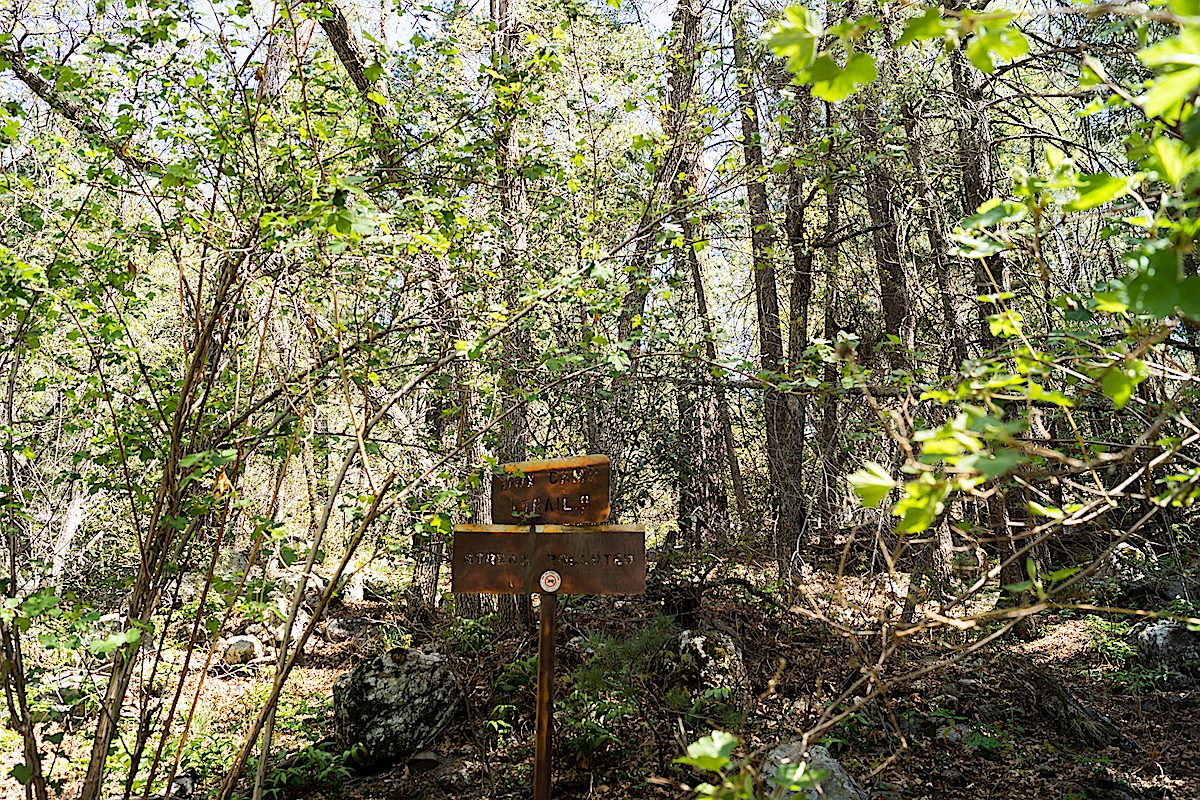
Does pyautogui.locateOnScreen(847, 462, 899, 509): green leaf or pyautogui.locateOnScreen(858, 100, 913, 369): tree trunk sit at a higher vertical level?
pyautogui.locateOnScreen(858, 100, 913, 369): tree trunk

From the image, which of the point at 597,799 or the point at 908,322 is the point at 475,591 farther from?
the point at 908,322

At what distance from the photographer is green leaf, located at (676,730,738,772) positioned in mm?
1165

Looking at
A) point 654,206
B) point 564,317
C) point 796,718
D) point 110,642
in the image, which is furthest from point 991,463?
point 796,718

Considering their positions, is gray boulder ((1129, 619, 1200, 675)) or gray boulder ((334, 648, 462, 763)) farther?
gray boulder ((1129, 619, 1200, 675))

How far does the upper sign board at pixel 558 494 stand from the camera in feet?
13.6

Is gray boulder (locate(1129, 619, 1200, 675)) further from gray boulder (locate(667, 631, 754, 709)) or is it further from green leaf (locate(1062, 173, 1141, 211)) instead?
green leaf (locate(1062, 173, 1141, 211))

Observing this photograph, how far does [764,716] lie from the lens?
5328 mm

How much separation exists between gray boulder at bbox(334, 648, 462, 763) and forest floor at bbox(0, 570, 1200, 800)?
0.13 meters

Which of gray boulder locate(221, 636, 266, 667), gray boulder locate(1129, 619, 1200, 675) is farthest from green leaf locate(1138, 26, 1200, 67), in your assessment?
gray boulder locate(221, 636, 266, 667)

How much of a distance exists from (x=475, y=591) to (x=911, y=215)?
13.9ft

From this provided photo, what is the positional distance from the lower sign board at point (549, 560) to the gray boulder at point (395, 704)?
1.80m

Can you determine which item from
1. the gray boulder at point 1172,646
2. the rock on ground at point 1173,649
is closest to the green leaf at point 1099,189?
the rock on ground at point 1173,649

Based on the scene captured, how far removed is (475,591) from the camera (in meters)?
4.19

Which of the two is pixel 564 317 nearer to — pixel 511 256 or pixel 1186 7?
pixel 511 256
